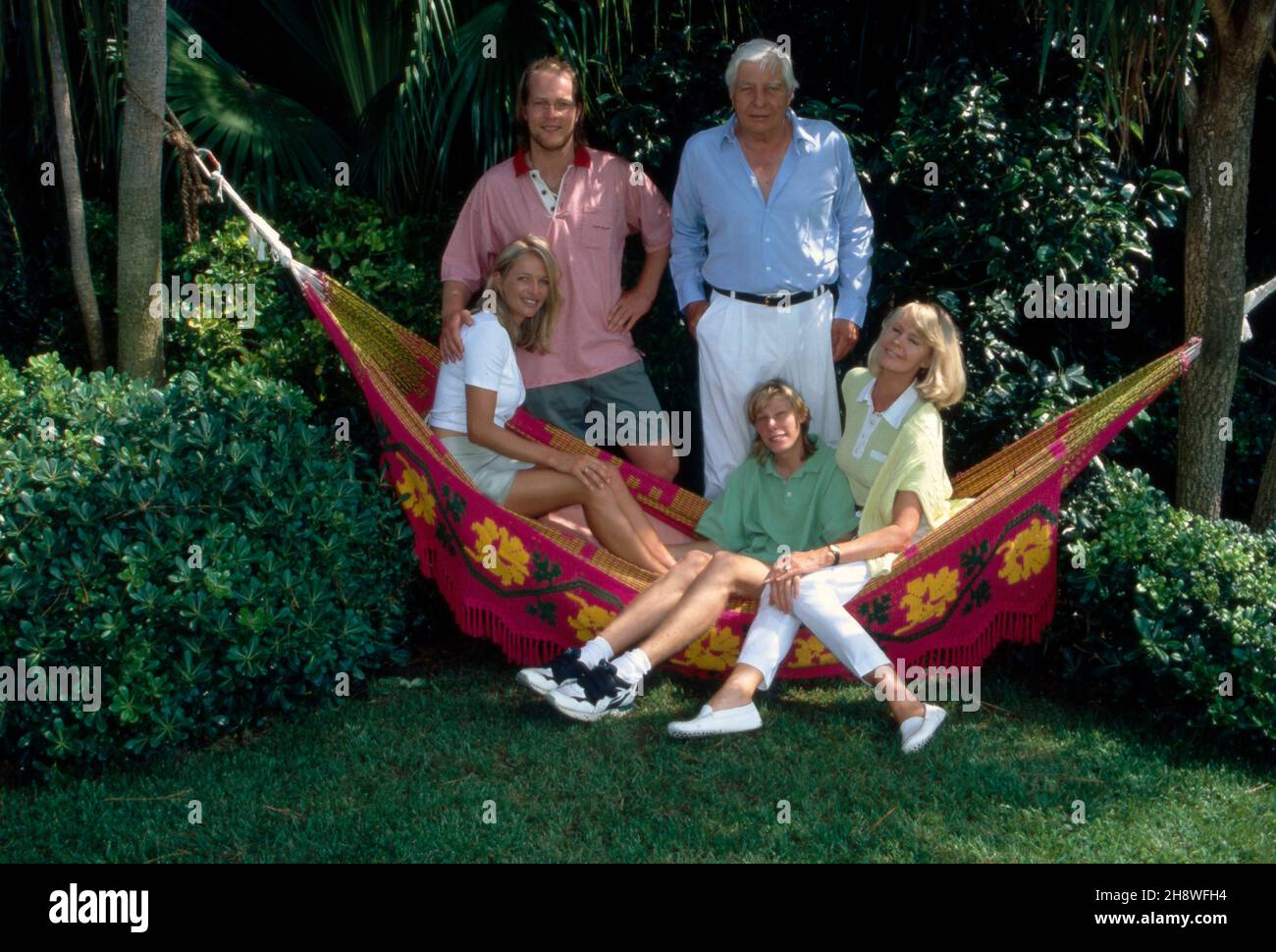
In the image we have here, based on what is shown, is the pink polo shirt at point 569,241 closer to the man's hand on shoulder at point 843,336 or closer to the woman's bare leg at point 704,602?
the man's hand on shoulder at point 843,336

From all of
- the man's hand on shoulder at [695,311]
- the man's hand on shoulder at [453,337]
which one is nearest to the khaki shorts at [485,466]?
the man's hand on shoulder at [453,337]

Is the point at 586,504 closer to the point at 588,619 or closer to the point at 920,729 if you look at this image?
the point at 588,619

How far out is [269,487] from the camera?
3.85m

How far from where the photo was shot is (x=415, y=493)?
4152mm

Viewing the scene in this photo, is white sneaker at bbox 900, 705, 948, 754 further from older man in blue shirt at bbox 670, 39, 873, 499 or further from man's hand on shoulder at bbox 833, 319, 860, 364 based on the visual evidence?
man's hand on shoulder at bbox 833, 319, 860, 364

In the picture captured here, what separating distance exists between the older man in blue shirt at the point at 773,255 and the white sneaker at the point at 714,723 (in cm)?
90

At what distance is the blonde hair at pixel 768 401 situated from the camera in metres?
4.05

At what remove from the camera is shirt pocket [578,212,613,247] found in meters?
4.48

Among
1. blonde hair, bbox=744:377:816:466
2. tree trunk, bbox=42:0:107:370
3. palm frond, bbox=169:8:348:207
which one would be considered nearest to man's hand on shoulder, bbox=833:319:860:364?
blonde hair, bbox=744:377:816:466

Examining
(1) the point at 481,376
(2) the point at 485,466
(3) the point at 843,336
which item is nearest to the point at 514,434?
(2) the point at 485,466

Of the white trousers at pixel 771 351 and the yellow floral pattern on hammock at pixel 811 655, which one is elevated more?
the white trousers at pixel 771 351

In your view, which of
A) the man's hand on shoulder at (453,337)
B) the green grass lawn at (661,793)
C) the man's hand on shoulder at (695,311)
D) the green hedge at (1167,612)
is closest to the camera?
the green grass lawn at (661,793)

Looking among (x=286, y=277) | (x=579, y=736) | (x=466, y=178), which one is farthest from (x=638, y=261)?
(x=579, y=736)

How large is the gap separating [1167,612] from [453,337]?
206 centimetres
